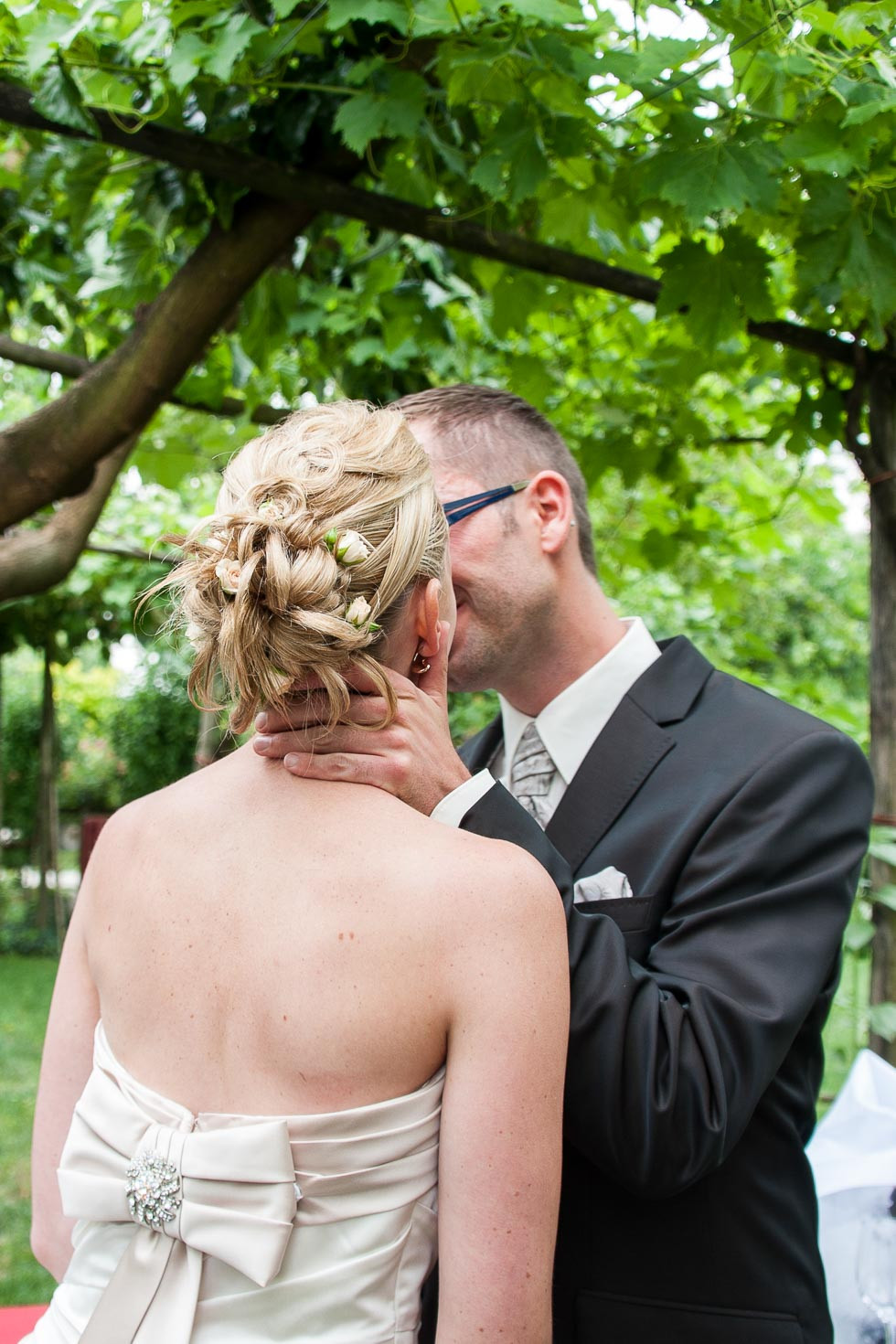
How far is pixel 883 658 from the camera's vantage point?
9.13 ft

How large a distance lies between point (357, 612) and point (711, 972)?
2.55 feet

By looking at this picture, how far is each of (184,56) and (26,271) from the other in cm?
186

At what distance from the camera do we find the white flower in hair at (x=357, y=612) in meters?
1.33

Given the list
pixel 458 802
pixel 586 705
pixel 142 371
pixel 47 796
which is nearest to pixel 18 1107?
pixel 47 796

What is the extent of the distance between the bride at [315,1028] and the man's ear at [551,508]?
97cm

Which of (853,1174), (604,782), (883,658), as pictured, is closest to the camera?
(604,782)

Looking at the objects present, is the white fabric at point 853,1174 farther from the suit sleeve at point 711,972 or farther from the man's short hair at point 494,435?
the man's short hair at point 494,435

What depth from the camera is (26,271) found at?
3.85 meters

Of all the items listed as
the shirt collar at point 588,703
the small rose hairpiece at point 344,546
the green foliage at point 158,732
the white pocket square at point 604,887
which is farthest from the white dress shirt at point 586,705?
the green foliage at point 158,732

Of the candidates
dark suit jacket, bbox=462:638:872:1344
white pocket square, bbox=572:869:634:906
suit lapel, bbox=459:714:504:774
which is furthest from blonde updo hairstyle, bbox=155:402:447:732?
suit lapel, bbox=459:714:504:774

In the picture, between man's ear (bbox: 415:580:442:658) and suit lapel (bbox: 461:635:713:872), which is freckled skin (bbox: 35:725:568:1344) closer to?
man's ear (bbox: 415:580:442:658)

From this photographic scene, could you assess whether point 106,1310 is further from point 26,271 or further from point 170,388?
point 26,271

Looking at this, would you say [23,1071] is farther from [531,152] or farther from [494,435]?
[531,152]

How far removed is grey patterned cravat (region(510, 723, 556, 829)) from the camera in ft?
7.44
